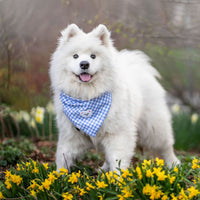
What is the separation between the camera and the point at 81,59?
10.2 ft

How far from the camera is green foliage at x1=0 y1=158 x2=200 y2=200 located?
2365 mm

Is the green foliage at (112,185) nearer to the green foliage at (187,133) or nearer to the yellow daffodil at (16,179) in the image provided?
the yellow daffodil at (16,179)

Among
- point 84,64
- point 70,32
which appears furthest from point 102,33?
point 84,64

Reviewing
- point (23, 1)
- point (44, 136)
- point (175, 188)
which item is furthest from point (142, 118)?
point (23, 1)

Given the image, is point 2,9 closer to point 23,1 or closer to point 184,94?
point 23,1

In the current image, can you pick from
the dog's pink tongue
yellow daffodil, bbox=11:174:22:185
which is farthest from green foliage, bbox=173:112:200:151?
yellow daffodil, bbox=11:174:22:185

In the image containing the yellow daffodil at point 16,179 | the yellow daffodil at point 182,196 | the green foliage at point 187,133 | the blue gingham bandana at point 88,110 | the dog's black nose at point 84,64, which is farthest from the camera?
the green foliage at point 187,133

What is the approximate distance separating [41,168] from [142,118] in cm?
180

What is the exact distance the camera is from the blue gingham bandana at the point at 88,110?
328 cm

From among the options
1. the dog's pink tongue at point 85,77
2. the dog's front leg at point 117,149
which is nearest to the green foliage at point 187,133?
the dog's front leg at point 117,149

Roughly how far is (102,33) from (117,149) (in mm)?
1313

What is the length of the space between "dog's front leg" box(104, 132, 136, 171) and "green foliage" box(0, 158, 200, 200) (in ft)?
1.80

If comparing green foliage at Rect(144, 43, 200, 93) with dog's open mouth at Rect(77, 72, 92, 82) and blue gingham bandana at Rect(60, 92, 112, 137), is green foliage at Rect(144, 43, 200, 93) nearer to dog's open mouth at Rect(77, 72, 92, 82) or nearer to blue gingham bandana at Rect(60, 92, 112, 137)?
blue gingham bandana at Rect(60, 92, 112, 137)

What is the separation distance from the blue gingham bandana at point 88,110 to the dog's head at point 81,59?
0.25 ft
